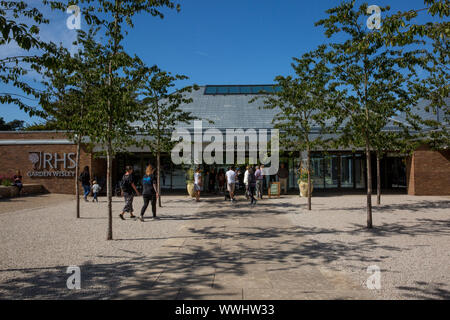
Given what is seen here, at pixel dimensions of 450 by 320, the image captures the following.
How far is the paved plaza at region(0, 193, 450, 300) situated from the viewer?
416 cm

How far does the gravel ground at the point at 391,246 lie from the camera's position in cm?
434

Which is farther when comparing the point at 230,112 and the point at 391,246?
the point at 230,112

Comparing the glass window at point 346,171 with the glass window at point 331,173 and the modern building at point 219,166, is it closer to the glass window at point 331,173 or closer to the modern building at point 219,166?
the modern building at point 219,166

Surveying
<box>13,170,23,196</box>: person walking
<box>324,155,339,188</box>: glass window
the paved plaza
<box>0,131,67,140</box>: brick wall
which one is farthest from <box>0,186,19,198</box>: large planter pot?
<box>324,155,339,188</box>: glass window

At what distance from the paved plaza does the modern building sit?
7459mm

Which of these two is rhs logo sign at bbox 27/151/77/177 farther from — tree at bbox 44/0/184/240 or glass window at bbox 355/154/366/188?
glass window at bbox 355/154/366/188

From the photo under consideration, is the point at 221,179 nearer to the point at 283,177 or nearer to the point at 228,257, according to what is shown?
the point at 283,177

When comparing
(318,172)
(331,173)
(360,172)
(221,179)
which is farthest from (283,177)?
(360,172)

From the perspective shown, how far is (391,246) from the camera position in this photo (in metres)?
6.50

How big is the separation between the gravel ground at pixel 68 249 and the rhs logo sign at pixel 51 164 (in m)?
8.57

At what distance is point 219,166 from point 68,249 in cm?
1737

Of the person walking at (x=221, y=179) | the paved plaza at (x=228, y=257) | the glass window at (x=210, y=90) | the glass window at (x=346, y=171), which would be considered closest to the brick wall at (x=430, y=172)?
the glass window at (x=346, y=171)

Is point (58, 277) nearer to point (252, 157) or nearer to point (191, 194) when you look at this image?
point (191, 194)
